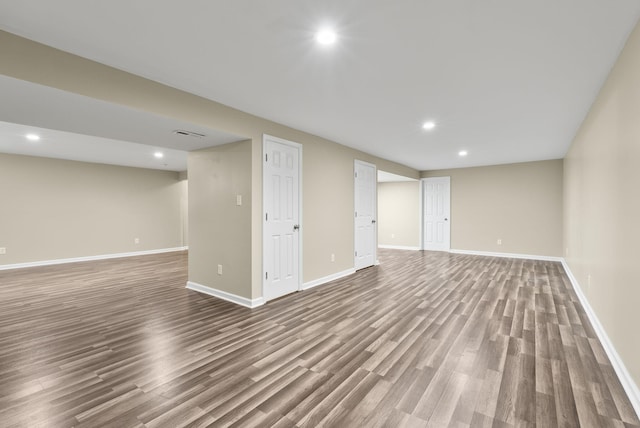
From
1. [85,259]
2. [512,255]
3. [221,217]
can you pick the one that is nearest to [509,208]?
[512,255]

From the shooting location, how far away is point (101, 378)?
80.5 inches

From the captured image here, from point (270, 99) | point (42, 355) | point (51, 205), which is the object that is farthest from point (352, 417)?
point (51, 205)

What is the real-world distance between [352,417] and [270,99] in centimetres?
288

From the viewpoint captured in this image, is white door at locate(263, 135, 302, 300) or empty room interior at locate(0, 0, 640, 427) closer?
empty room interior at locate(0, 0, 640, 427)

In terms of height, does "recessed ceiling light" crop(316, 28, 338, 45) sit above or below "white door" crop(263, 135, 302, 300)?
above

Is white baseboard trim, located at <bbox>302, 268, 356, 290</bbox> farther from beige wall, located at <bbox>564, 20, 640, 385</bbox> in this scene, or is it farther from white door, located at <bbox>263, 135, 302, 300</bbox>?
beige wall, located at <bbox>564, 20, 640, 385</bbox>

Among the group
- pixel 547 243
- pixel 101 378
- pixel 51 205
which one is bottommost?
pixel 101 378

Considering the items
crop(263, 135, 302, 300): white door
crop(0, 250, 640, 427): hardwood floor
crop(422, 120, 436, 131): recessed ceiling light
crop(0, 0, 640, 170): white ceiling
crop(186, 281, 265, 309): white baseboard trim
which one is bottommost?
crop(0, 250, 640, 427): hardwood floor

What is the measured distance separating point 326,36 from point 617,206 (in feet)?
8.39

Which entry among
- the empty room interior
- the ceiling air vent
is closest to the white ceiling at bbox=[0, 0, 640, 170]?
the empty room interior

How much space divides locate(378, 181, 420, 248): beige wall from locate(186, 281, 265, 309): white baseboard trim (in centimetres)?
615

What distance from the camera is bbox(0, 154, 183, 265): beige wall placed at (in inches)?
236

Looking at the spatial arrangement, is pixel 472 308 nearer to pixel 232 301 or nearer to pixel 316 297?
pixel 316 297

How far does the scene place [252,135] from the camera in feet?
11.7
